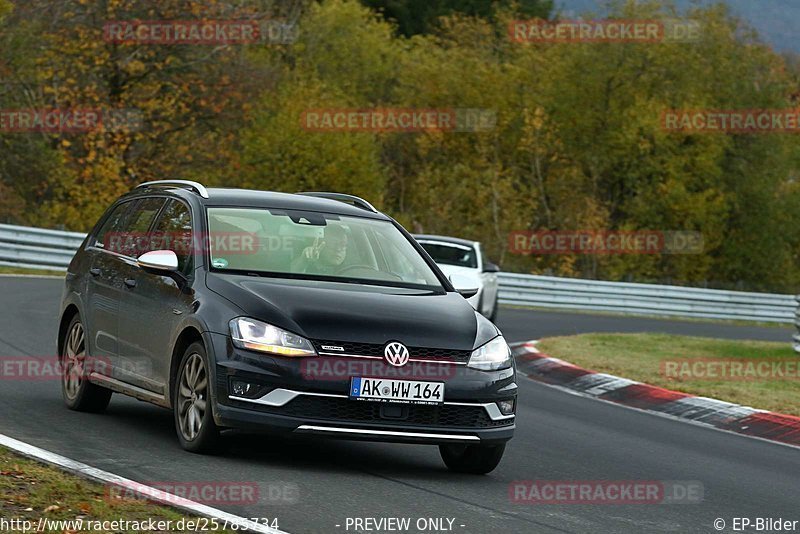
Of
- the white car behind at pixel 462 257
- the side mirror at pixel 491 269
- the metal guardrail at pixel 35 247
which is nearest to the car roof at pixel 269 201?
the side mirror at pixel 491 269

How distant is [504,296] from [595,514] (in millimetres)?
29306

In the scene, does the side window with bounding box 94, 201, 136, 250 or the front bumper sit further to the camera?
the side window with bounding box 94, 201, 136, 250

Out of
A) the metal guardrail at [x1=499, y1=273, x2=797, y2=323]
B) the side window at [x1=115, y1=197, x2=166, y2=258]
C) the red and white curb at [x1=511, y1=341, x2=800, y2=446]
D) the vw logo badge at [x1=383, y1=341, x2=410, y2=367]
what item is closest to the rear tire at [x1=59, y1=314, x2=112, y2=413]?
the side window at [x1=115, y1=197, x2=166, y2=258]

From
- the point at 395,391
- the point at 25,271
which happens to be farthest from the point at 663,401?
the point at 25,271

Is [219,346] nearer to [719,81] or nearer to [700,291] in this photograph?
[700,291]

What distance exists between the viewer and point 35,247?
1166 inches

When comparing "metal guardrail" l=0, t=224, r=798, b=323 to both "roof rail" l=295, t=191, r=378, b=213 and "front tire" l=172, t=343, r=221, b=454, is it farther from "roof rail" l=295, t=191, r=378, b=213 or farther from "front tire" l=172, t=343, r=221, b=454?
"front tire" l=172, t=343, r=221, b=454

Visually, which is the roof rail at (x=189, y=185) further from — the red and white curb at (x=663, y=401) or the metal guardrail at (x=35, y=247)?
the metal guardrail at (x=35, y=247)

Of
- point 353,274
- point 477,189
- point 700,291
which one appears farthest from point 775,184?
point 353,274

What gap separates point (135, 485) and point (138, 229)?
340 centimetres

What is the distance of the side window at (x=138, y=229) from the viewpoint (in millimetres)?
10016

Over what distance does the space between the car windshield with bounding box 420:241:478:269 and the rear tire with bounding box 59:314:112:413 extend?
13197 millimetres

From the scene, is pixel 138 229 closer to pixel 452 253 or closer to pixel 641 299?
pixel 452 253

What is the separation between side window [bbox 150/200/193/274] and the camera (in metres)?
9.24
